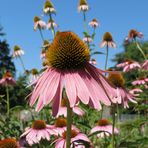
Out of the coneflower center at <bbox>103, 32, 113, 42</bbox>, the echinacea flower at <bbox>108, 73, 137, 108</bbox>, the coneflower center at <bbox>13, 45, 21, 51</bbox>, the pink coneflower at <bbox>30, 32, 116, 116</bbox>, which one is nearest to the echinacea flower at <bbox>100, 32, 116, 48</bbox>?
the coneflower center at <bbox>103, 32, 113, 42</bbox>

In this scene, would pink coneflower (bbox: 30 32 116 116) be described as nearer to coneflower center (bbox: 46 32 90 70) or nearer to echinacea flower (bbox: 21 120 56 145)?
coneflower center (bbox: 46 32 90 70)

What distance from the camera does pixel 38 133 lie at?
9.25ft

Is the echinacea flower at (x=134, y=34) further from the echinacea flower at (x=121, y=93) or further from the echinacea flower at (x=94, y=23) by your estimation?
the echinacea flower at (x=121, y=93)

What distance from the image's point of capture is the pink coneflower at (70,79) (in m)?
1.41

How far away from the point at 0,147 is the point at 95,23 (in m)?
5.53

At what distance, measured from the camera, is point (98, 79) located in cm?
155

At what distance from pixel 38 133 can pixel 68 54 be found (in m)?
1.35

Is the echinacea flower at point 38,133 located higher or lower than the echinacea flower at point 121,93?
lower

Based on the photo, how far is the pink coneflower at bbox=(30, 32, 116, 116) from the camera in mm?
1406

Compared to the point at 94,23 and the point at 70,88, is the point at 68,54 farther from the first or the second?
the point at 94,23

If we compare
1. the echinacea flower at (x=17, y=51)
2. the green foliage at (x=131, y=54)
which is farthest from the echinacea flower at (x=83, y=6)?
the green foliage at (x=131, y=54)

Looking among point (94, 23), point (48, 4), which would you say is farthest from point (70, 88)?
point (94, 23)

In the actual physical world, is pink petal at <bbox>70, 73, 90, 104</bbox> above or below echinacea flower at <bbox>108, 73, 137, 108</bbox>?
below

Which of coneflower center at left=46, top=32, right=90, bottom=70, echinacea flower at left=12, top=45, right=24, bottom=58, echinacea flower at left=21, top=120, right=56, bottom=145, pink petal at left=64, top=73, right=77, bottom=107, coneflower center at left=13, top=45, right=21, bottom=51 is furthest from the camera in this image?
coneflower center at left=13, top=45, right=21, bottom=51
